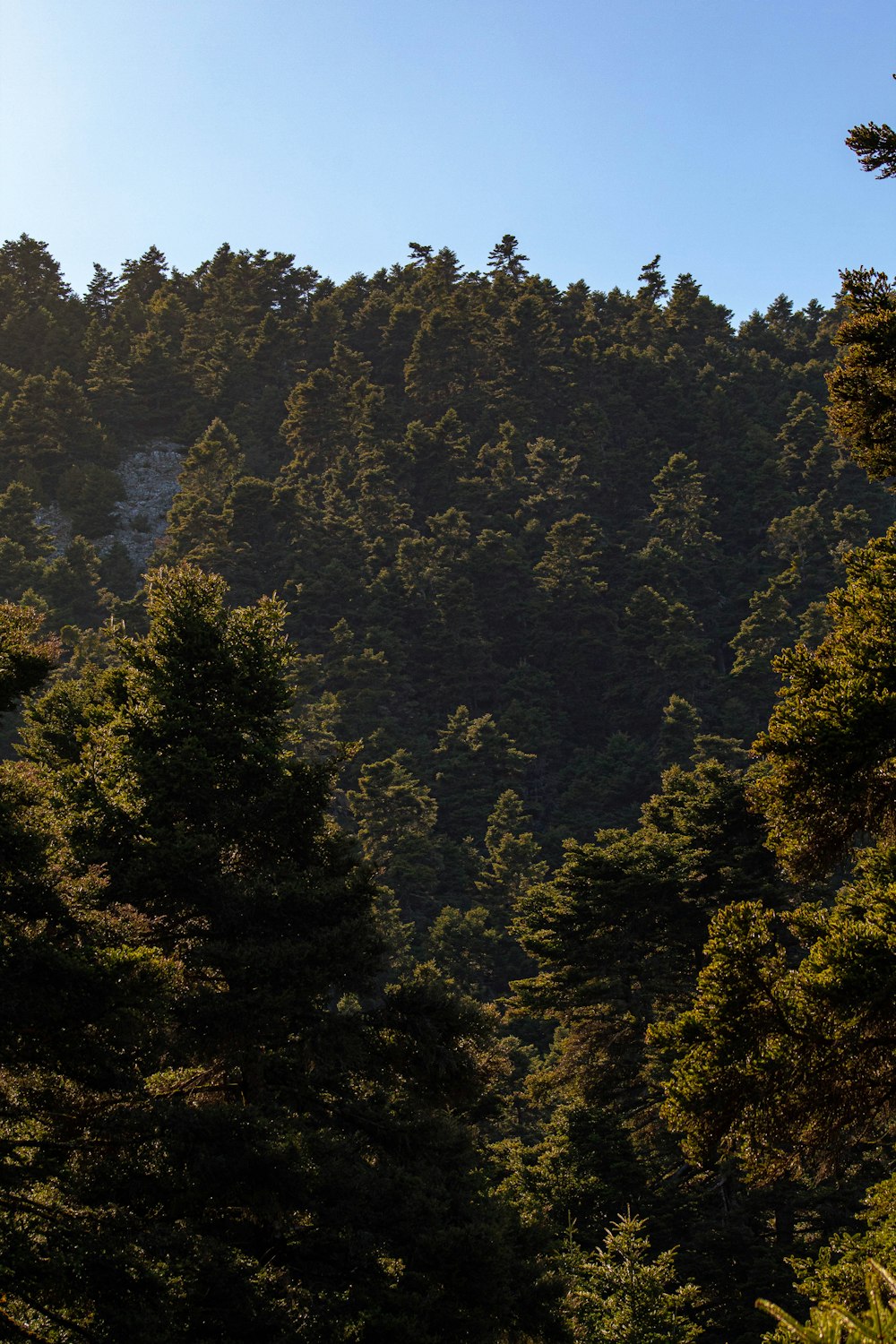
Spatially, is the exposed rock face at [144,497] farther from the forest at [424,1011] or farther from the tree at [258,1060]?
the tree at [258,1060]

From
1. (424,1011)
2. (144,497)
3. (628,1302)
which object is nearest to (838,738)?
(424,1011)

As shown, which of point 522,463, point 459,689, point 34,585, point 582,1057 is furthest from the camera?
point 522,463

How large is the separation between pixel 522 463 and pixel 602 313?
119 feet

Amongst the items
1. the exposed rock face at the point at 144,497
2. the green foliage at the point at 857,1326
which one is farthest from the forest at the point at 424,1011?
the exposed rock face at the point at 144,497

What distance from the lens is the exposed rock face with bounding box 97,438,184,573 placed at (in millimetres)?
81875

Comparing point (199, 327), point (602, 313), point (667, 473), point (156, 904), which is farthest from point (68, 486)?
point (156, 904)

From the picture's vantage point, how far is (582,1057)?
24.9 metres

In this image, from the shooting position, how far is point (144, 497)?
290 ft

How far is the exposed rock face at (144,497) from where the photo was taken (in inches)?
3223

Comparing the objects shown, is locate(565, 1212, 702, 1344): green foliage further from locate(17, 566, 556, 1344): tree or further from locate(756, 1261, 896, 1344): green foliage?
locate(756, 1261, 896, 1344): green foliage

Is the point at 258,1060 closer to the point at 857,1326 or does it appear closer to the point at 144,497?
the point at 857,1326

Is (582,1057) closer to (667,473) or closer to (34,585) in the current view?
(34,585)

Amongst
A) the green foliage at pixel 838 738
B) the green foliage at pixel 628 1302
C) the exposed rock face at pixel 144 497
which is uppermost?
the exposed rock face at pixel 144 497

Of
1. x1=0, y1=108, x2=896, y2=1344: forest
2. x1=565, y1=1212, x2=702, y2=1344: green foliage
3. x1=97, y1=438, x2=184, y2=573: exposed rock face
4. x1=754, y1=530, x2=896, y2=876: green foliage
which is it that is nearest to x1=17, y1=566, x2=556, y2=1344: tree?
x1=0, y1=108, x2=896, y2=1344: forest
